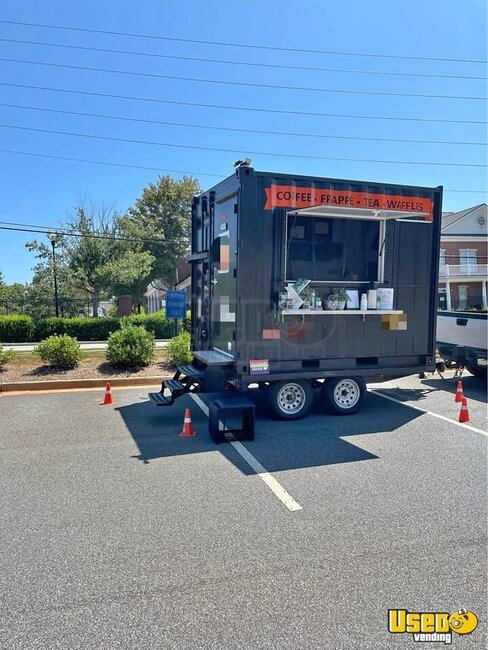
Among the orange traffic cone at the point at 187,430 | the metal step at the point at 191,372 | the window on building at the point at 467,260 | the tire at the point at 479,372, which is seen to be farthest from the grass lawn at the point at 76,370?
the window on building at the point at 467,260

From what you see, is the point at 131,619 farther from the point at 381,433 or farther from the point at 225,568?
the point at 381,433

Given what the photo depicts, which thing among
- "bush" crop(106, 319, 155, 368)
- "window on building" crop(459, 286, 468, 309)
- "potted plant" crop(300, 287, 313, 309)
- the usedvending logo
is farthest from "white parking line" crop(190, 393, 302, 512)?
"window on building" crop(459, 286, 468, 309)

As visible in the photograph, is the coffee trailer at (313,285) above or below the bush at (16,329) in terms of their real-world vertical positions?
above

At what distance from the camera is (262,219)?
6.75 metres

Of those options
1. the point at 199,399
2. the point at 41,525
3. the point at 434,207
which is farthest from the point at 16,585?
the point at 434,207

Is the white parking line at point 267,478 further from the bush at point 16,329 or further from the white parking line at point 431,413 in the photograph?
the bush at point 16,329

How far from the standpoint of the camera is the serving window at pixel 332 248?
7.10 metres

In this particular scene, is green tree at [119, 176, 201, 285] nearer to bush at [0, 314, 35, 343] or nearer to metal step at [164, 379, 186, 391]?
bush at [0, 314, 35, 343]

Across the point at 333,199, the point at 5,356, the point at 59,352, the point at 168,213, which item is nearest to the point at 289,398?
the point at 333,199

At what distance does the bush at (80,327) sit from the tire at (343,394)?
13211 millimetres

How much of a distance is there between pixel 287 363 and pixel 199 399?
247 cm

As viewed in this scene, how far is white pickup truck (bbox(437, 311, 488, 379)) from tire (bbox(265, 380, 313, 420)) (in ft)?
14.6

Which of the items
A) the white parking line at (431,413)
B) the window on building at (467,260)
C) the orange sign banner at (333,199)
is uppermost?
the window on building at (467,260)

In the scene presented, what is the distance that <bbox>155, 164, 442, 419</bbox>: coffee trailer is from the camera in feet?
22.3
